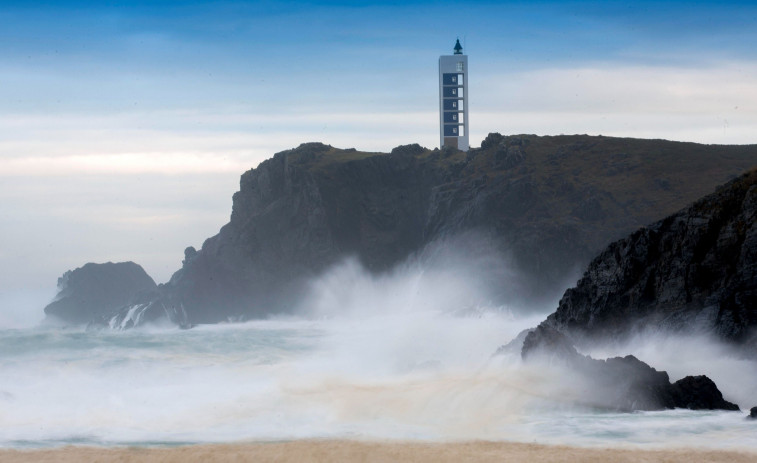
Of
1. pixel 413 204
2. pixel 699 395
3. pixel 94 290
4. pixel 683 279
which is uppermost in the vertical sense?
pixel 413 204

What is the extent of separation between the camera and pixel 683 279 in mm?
36844

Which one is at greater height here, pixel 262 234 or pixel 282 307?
pixel 262 234

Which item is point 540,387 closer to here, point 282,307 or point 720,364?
point 720,364

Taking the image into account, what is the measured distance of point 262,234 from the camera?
9981cm

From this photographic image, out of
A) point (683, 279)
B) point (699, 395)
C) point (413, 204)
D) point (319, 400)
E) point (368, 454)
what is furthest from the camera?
point (413, 204)

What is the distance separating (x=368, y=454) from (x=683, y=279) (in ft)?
53.1

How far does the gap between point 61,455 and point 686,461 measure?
1583cm

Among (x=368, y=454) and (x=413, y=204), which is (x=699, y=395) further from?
(x=413, y=204)

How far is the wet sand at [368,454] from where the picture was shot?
77.6 ft

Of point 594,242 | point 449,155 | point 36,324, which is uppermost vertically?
point 449,155

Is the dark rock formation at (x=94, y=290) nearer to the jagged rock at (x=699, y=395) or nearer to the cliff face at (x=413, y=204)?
the cliff face at (x=413, y=204)

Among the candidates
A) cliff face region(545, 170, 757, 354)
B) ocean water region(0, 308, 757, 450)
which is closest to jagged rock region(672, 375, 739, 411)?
ocean water region(0, 308, 757, 450)

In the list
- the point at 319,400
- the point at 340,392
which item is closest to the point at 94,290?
the point at 340,392

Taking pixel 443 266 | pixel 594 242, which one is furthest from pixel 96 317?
pixel 594 242
